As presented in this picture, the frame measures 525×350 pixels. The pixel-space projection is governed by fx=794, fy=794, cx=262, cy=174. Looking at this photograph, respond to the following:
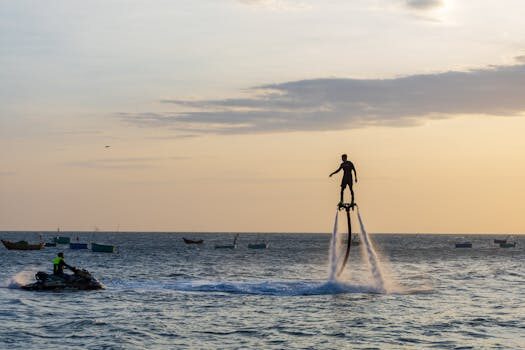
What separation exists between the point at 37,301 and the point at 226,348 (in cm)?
2025

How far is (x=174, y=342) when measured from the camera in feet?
116

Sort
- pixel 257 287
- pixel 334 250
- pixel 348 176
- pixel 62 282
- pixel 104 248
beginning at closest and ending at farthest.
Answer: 1. pixel 348 176
2. pixel 334 250
3. pixel 62 282
4. pixel 257 287
5. pixel 104 248

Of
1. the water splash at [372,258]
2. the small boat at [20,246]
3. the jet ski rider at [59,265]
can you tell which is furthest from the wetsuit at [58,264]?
the small boat at [20,246]

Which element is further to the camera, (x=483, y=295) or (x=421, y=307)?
(x=483, y=295)

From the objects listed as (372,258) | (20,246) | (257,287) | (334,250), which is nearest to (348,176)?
(334,250)

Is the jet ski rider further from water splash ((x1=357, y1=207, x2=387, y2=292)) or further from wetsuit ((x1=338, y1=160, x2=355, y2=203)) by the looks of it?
wetsuit ((x1=338, y1=160, x2=355, y2=203))

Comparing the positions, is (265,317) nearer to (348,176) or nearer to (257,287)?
(348,176)

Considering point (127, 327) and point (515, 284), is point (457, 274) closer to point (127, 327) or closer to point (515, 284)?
point (515, 284)

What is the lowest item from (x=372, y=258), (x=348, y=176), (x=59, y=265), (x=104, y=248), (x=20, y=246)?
(x=20, y=246)

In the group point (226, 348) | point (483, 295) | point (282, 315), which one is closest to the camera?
point (226, 348)

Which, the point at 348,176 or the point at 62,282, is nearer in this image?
the point at 348,176

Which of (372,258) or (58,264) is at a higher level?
(372,258)

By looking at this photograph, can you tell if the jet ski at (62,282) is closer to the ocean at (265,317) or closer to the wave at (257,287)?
the ocean at (265,317)

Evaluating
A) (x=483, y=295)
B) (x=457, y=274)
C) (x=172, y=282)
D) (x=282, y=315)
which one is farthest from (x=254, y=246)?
(x=282, y=315)
